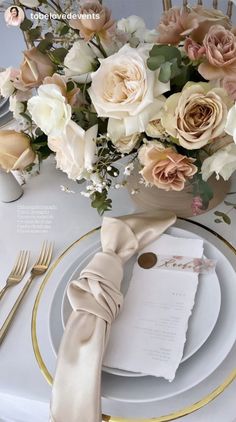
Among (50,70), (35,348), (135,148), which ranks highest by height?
(50,70)

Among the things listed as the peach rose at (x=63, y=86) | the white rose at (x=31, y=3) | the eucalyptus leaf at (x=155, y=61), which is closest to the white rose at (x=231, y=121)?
the eucalyptus leaf at (x=155, y=61)

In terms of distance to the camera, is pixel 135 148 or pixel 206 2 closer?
pixel 135 148

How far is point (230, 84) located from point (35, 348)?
42cm

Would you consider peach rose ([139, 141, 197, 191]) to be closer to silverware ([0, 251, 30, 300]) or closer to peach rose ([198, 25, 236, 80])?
peach rose ([198, 25, 236, 80])

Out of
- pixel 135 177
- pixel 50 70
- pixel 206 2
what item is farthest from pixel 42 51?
pixel 206 2

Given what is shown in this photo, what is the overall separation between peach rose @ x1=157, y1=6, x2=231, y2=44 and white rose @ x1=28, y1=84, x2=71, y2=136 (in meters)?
0.16

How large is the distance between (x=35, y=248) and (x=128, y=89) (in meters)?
0.33

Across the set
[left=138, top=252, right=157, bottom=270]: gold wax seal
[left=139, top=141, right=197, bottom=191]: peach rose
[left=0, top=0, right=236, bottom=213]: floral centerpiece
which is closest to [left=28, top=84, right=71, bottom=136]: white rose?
[left=0, top=0, right=236, bottom=213]: floral centerpiece

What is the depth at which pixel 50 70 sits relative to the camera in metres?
0.61

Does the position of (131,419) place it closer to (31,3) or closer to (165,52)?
(165,52)

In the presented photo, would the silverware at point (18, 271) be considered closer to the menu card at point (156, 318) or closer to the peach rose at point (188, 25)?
the menu card at point (156, 318)

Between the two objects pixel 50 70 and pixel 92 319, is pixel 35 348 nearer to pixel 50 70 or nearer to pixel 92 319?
pixel 92 319

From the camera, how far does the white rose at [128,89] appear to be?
52cm

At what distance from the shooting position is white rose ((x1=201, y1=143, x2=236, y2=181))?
0.55 meters
